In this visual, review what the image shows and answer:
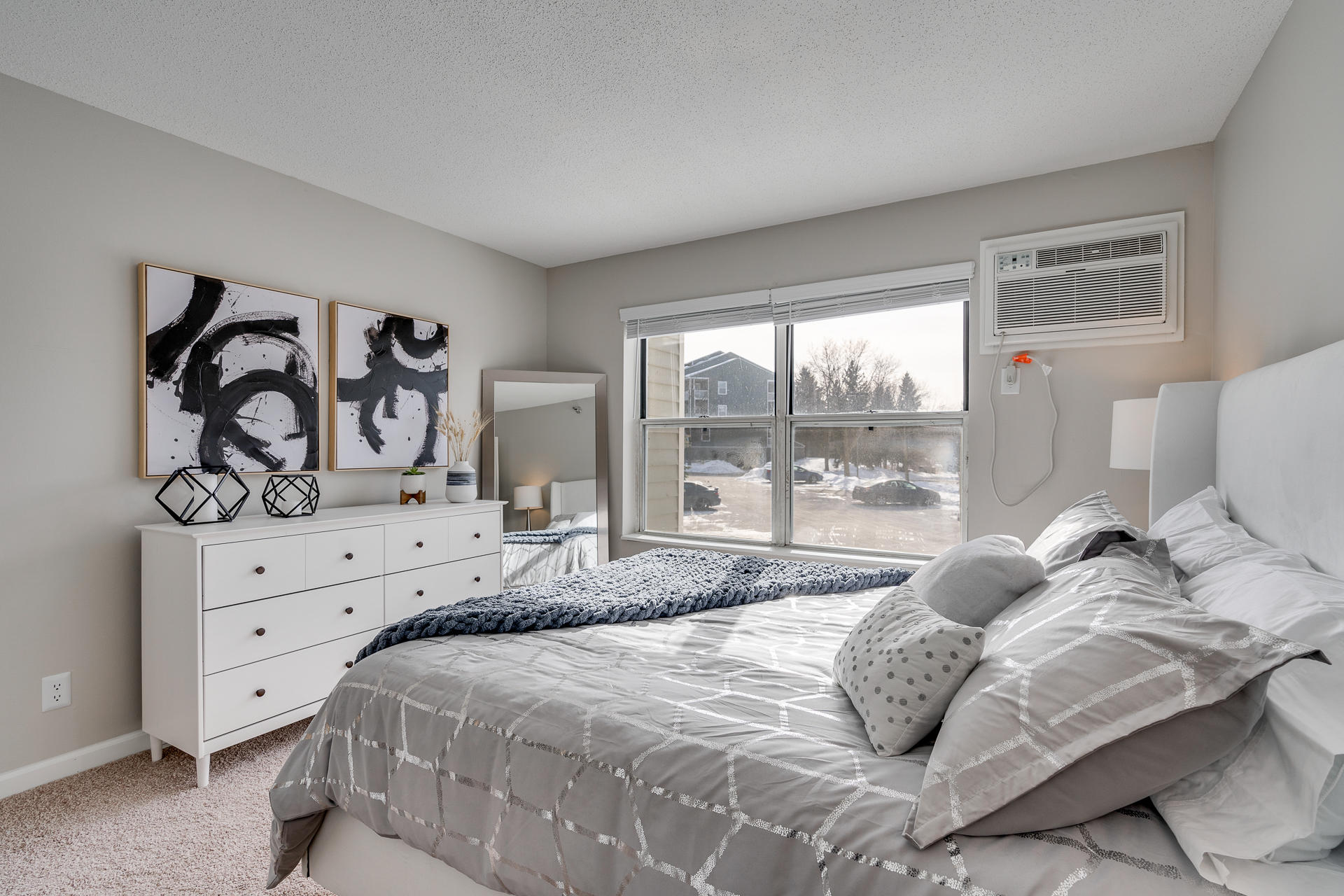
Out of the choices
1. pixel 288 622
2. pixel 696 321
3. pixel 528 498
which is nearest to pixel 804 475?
pixel 696 321

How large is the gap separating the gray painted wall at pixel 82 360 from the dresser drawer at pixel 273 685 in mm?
537

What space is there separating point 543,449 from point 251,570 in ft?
6.42

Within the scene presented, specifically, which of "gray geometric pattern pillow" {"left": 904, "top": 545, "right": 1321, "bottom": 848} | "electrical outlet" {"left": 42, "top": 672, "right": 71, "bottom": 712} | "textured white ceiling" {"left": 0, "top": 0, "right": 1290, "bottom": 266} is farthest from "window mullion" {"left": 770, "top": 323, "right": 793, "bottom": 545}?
"electrical outlet" {"left": 42, "top": 672, "right": 71, "bottom": 712}

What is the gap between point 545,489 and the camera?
13.8 ft

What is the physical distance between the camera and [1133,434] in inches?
98.6

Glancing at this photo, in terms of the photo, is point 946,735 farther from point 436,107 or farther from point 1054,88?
point 436,107

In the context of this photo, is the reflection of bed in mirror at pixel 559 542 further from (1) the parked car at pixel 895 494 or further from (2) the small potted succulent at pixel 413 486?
(1) the parked car at pixel 895 494

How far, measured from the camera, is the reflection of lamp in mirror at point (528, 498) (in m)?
4.14

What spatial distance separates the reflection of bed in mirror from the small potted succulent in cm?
66

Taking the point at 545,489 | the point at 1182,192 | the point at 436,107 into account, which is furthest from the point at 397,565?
the point at 1182,192

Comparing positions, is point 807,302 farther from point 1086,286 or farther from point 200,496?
point 200,496

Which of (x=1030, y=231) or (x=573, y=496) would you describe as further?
(x=573, y=496)

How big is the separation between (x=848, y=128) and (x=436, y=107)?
1.63 meters

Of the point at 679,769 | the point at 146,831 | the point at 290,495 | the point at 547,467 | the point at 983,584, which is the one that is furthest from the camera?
the point at 547,467
